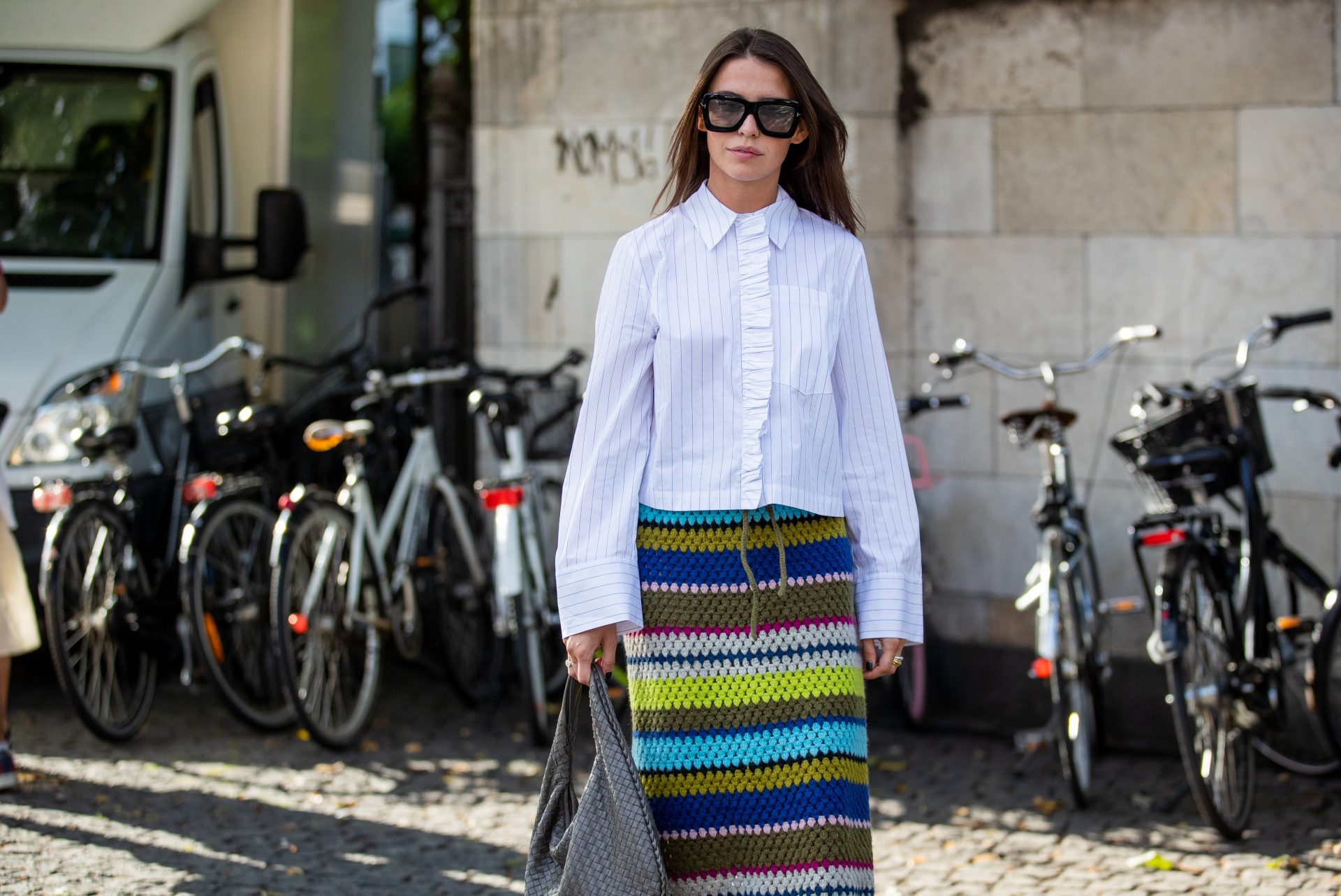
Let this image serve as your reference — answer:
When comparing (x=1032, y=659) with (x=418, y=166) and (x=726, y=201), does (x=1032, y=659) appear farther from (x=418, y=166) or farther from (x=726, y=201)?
(x=418, y=166)

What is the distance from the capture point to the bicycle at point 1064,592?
5.21m

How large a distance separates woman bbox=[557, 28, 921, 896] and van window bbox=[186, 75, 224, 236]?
5.33 m

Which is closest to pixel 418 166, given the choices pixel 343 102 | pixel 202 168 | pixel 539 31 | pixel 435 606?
pixel 343 102

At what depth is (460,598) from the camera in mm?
6656

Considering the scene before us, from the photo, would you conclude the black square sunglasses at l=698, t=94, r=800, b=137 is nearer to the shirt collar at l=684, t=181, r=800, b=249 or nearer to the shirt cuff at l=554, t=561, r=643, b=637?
the shirt collar at l=684, t=181, r=800, b=249

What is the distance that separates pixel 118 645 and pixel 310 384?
1866 mm

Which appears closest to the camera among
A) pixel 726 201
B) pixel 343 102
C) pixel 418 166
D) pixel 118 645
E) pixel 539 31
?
pixel 726 201

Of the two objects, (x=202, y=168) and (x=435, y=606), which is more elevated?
(x=202, y=168)

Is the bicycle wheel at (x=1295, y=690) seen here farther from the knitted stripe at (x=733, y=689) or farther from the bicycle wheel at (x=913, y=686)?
the knitted stripe at (x=733, y=689)

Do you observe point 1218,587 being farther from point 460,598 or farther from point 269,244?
point 269,244

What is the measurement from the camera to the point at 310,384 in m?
7.63

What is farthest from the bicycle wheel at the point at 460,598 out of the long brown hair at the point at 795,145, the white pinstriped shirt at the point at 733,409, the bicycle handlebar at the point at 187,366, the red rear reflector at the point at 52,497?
the white pinstriped shirt at the point at 733,409

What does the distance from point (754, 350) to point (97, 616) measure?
12.9ft

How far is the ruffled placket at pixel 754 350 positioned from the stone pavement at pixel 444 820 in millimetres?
2103
